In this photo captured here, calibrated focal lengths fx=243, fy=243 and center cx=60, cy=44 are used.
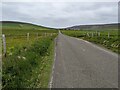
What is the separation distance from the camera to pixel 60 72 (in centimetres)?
1105

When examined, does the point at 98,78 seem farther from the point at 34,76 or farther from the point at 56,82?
the point at 34,76

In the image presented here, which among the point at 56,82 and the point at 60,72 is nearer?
the point at 56,82

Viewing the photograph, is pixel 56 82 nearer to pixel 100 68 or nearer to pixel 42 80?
pixel 42 80

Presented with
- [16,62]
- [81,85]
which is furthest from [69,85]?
[16,62]

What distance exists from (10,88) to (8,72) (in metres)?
1.72

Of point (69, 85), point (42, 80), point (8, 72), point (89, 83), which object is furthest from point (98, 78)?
point (8, 72)

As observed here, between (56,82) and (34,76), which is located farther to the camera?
(34,76)

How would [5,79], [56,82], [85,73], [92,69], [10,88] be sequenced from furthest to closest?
[92,69]
[85,73]
[56,82]
[5,79]
[10,88]

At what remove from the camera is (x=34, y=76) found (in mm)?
10125

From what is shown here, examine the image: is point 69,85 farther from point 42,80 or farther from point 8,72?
point 8,72

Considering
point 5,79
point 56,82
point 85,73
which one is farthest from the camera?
point 85,73

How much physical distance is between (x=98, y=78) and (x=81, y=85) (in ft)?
4.43

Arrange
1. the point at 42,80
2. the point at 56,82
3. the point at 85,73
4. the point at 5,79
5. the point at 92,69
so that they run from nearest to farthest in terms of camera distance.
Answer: the point at 5,79 → the point at 56,82 → the point at 42,80 → the point at 85,73 → the point at 92,69

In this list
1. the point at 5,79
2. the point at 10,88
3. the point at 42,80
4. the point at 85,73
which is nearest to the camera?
the point at 10,88
